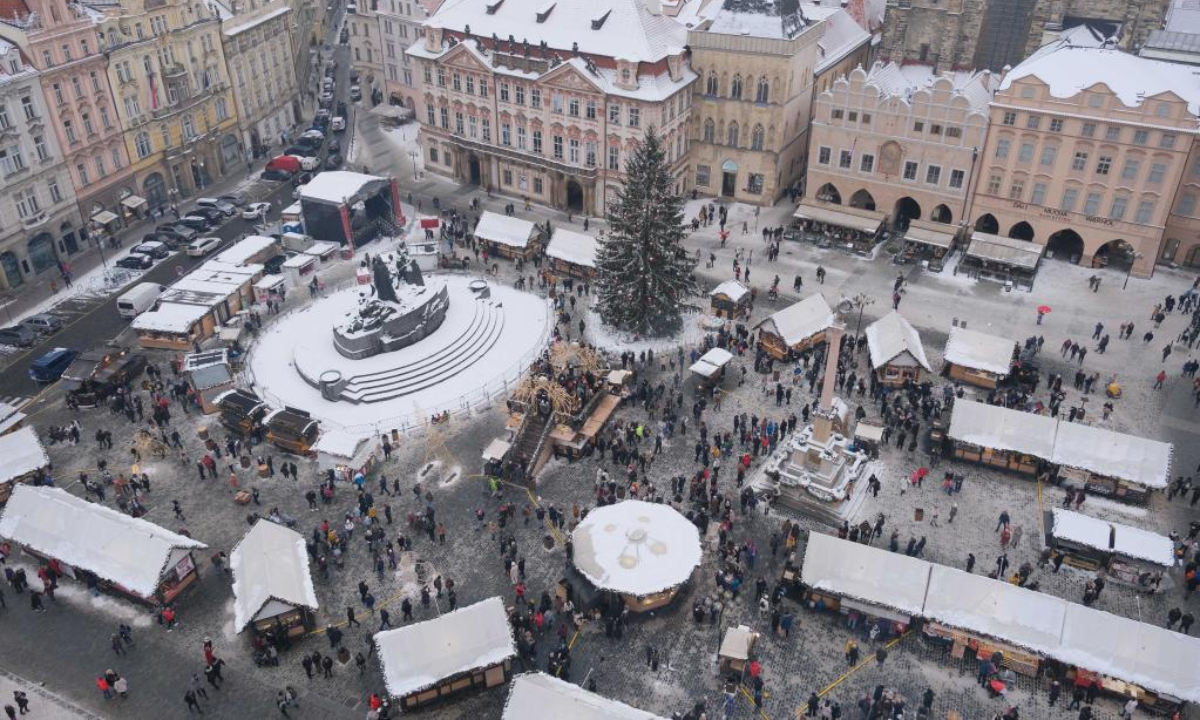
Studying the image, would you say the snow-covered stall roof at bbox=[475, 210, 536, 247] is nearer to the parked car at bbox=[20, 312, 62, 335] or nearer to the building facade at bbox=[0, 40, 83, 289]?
the parked car at bbox=[20, 312, 62, 335]

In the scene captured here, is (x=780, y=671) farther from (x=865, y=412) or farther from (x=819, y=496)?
(x=865, y=412)

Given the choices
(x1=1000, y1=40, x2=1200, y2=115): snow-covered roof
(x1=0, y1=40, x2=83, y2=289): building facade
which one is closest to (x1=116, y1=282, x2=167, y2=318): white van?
(x1=0, y1=40, x2=83, y2=289): building facade

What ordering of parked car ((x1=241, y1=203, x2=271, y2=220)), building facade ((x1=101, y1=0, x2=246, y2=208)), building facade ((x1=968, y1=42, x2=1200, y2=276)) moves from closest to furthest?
building facade ((x1=968, y1=42, x2=1200, y2=276)), building facade ((x1=101, y1=0, x2=246, y2=208)), parked car ((x1=241, y1=203, x2=271, y2=220))

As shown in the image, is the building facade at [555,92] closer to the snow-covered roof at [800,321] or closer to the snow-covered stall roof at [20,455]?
the snow-covered roof at [800,321]

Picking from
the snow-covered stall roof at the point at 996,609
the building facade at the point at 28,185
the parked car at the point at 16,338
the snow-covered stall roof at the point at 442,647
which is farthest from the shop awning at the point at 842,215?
the building facade at the point at 28,185

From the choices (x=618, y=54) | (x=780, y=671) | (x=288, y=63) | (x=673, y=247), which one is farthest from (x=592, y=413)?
(x=288, y=63)

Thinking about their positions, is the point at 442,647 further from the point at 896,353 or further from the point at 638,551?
the point at 896,353
